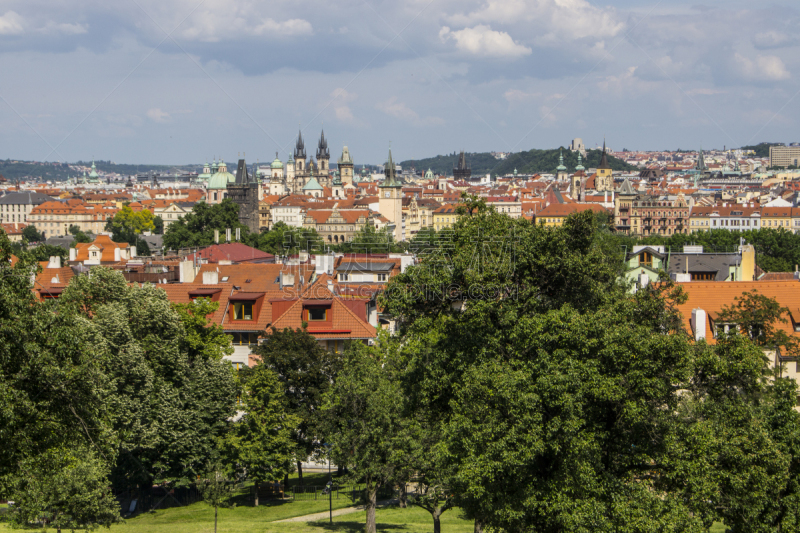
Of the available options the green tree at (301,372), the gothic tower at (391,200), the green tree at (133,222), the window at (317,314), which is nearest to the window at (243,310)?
the window at (317,314)

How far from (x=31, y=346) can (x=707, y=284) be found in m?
24.4

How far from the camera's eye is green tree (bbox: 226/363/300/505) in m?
26.8

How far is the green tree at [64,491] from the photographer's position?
1631 cm

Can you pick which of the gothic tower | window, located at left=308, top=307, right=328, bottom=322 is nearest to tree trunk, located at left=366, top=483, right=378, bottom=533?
window, located at left=308, top=307, right=328, bottom=322

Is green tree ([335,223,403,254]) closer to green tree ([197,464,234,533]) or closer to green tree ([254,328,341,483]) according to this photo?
green tree ([254,328,341,483])

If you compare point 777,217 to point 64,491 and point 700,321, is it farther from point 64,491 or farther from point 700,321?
point 64,491

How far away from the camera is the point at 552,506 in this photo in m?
14.9

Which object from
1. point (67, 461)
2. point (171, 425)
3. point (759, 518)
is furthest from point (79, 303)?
point (759, 518)

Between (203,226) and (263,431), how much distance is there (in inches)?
4015

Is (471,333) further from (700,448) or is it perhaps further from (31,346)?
(31,346)

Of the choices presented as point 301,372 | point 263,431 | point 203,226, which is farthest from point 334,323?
point 203,226

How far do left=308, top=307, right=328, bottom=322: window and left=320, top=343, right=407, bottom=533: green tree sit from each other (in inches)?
367

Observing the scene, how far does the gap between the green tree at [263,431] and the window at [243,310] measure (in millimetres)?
7975

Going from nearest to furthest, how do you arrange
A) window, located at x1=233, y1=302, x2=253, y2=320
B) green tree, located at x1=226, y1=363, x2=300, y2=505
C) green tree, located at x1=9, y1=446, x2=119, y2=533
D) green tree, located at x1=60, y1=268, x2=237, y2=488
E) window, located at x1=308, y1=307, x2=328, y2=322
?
green tree, located at x1=9, y1=446, x2=119, y2=533 → green tree, located at x1=60, y1=268, x2=237, y2=488 → green tree, located at x1=226, y1=363, x2=300, y2=505 → window, located at x1=308, y1=307, x2=328, y2=322 → window, located at x1=233, y1=302, x2=253, y2=320
